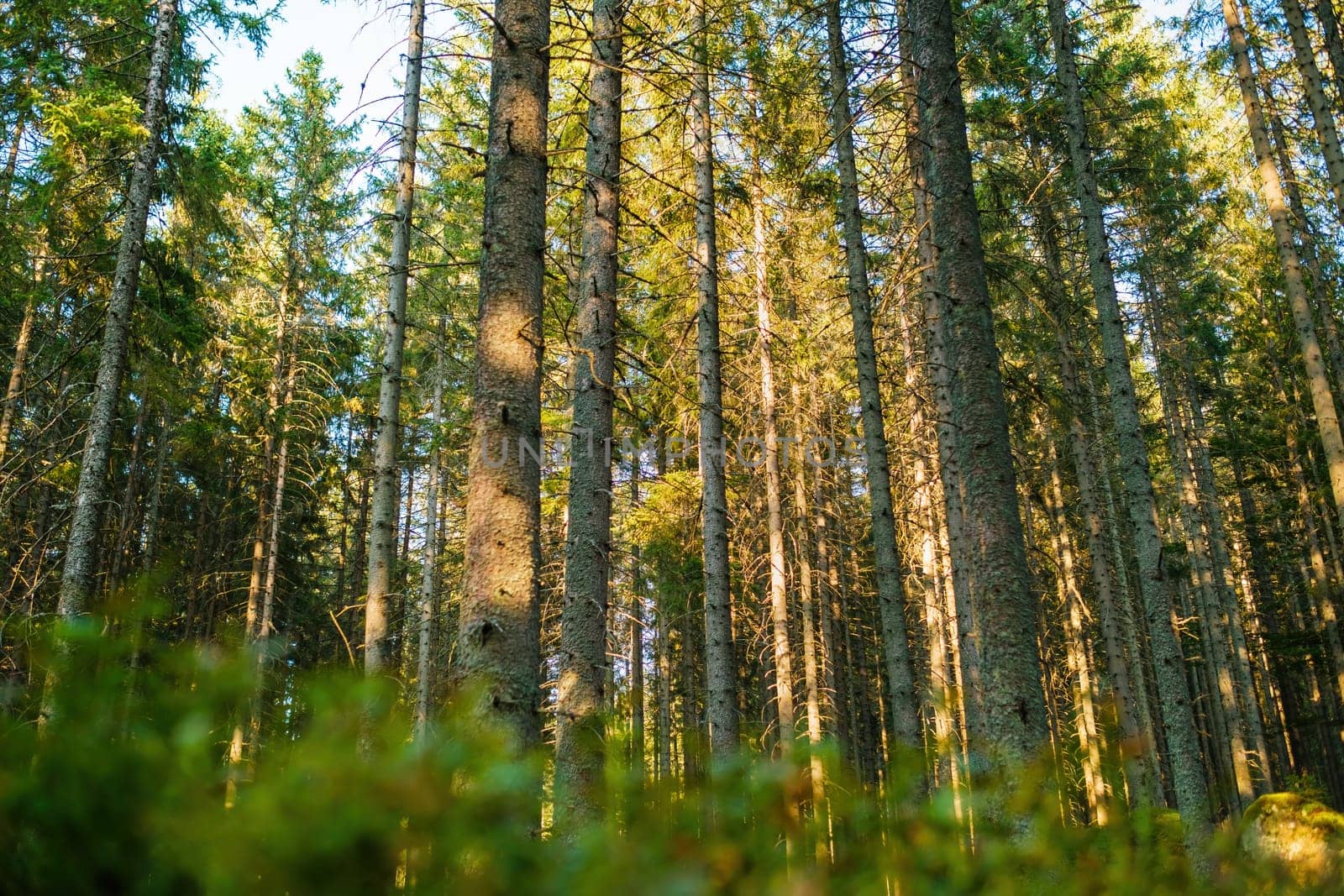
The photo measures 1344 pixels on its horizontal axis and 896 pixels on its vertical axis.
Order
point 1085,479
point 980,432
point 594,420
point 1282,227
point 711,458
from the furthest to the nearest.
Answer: point 1085,479
point 1282,227
point 711,458
point 594,420
point 980,432

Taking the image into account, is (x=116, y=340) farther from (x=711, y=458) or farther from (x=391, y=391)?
(x=711, y=458)

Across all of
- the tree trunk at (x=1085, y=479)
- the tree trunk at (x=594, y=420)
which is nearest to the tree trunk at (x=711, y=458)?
the tree trunk at (x=594, y=420)

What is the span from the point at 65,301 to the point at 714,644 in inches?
547

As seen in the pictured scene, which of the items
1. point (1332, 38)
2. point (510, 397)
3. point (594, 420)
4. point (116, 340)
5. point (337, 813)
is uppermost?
point (1332, 38)

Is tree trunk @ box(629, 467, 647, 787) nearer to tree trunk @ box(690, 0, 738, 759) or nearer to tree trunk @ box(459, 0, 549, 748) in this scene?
tree trunk @ box(690, 0, 738, 759)

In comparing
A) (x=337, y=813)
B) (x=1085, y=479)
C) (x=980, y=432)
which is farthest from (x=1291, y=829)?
(x=337, y=813)

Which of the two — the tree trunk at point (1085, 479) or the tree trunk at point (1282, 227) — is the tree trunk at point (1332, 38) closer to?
the tree trunk at point (1282, 227)

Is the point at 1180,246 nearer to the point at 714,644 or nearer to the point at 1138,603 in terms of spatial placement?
the point at 1138,603

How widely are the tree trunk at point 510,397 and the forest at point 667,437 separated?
0.11 feet

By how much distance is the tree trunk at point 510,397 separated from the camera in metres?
4.62

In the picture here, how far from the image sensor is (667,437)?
14.9 metres

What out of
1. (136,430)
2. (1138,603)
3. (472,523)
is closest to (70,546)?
(472,523)

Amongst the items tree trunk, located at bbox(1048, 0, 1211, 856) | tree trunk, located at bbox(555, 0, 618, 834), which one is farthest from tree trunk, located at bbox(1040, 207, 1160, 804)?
tree trunk, located at bbox(555, 0, 618, 834)

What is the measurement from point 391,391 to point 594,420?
4447 millimetres
